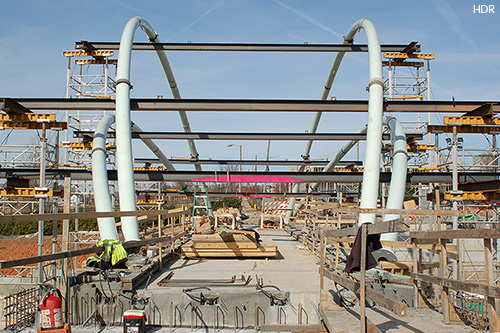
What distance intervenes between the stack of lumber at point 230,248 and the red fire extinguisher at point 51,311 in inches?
229

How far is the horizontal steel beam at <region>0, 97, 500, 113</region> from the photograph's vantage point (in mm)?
13969

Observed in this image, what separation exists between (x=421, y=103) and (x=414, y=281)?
28.0 feet

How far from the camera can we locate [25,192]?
46.8 ft

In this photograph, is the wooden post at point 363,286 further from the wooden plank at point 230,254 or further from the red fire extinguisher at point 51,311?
the wooden plank at point 230,254

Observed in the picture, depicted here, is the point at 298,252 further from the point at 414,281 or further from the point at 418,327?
the point at 418,327

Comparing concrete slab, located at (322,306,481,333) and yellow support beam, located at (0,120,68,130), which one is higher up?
yellow support beam, located at (0,120,68,130)

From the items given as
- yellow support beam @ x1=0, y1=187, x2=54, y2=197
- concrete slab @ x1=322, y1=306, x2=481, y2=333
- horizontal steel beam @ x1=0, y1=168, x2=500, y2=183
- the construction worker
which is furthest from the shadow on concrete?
yellow support beam @ x1=0, y1=187, x2=54, y2=197

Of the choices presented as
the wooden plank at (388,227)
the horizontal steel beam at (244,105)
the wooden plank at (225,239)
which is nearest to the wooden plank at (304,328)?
the wooden plank at (388,227)

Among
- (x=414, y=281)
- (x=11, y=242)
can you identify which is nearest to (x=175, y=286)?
(x=414, y=281)

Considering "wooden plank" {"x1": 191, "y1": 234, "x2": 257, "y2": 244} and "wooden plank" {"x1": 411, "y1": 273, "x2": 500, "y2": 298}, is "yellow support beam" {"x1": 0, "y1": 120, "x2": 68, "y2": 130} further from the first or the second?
"wooden plank" {"x1": 411, "y1": 273, "x2": 500, "y2": 298}

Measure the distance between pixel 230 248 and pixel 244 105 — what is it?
196 inches

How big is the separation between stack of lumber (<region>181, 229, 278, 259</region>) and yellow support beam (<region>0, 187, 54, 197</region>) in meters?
5.17

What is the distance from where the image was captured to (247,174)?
14508 mm

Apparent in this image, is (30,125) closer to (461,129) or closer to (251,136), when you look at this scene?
(251,136)
